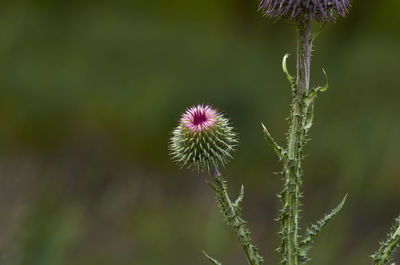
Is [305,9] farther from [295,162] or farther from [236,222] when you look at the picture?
[236,222]

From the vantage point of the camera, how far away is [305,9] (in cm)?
329

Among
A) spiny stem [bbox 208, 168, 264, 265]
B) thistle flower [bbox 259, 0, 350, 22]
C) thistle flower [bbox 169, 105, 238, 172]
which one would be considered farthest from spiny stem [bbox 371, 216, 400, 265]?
thistle flower [bbox 259, 0, 350, 22]

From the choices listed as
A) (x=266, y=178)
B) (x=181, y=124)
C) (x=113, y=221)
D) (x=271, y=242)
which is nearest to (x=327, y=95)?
(x=266, y=178)

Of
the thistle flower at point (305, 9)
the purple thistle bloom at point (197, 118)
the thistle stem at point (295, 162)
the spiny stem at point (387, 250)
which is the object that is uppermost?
the thistle flower at point (305, 9)

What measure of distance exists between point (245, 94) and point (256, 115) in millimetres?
520

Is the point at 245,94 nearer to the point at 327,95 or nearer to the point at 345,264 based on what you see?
the point at 327,95

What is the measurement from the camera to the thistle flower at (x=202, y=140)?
360 cm

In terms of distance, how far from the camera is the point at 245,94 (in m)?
9.52

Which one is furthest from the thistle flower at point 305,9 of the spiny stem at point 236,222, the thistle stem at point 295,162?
the spiny stem at point 236,222

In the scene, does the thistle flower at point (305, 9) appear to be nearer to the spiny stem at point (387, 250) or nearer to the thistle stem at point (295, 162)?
the thistle stem at point (295, 162)

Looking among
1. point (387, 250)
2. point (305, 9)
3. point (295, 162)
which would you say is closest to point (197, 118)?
point (295, 162)

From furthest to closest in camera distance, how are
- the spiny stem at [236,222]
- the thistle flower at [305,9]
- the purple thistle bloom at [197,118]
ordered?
the purple thistle bloom at [197,118]
the thistle flower at [305,9]
the spiny stem at [236,222]

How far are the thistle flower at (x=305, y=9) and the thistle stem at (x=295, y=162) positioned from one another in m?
0.11

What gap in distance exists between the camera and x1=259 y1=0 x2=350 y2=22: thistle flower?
328 centimetres
